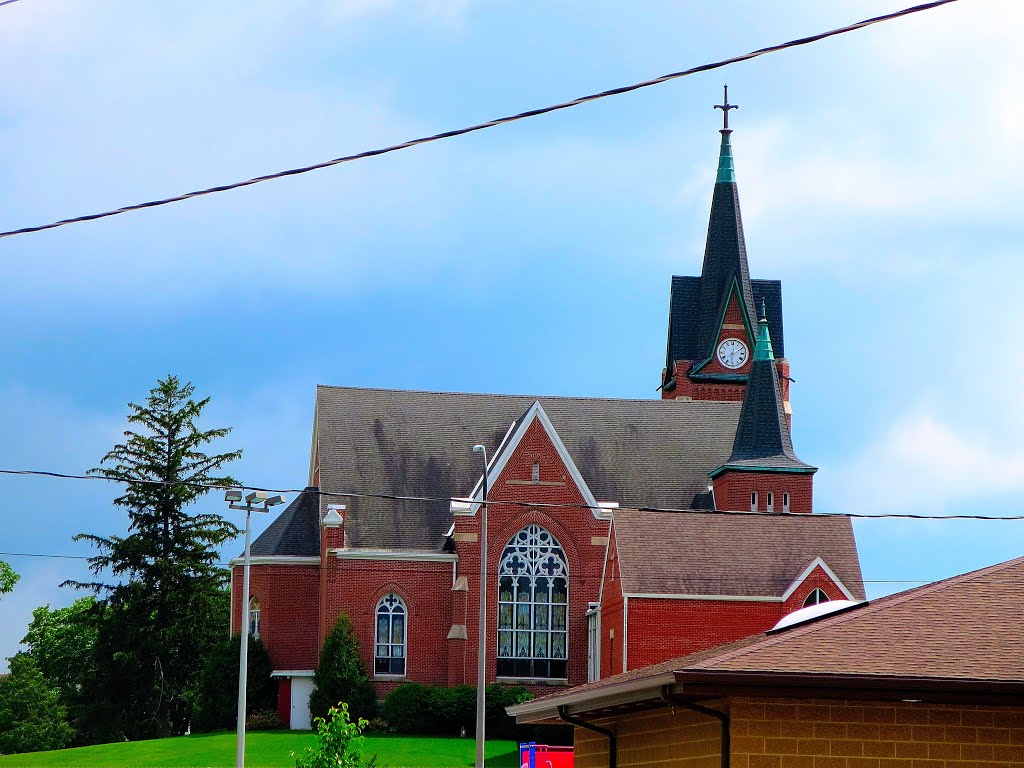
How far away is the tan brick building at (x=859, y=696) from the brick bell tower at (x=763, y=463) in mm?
43692

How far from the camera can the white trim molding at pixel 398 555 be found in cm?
5703

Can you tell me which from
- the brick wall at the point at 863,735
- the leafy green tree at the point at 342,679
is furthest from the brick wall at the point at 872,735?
the leafy green tree at the point at 342,679

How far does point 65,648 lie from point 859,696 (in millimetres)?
77338

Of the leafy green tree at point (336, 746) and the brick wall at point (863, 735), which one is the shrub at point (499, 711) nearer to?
the leafy green tree at point (336, 746)

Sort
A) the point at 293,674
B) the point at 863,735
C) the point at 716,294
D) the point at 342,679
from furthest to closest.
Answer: the point at 716,294, the point at 293,674, the point at 342,679, the point at 863,735

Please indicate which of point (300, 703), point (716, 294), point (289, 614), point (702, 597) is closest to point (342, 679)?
point (300, 703)

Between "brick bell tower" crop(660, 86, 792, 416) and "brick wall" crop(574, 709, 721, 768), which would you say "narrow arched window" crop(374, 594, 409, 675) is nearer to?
"brick bell tower" crop(660, 86, 792, 416)

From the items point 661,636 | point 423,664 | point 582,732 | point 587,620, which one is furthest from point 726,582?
point 582,732

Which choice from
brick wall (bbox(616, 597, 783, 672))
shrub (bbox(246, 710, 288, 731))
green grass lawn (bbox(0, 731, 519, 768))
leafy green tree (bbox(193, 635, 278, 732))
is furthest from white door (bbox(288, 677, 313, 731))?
brick wall (bbox(616, 597, 783, 672))

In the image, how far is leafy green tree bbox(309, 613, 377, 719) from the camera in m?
54.5

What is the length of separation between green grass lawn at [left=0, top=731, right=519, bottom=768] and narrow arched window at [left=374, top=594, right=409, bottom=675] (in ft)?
13.0

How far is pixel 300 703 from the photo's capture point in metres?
56.2

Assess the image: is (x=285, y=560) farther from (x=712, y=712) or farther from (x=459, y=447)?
(x=712, y=712)

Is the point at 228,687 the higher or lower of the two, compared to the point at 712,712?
lower
